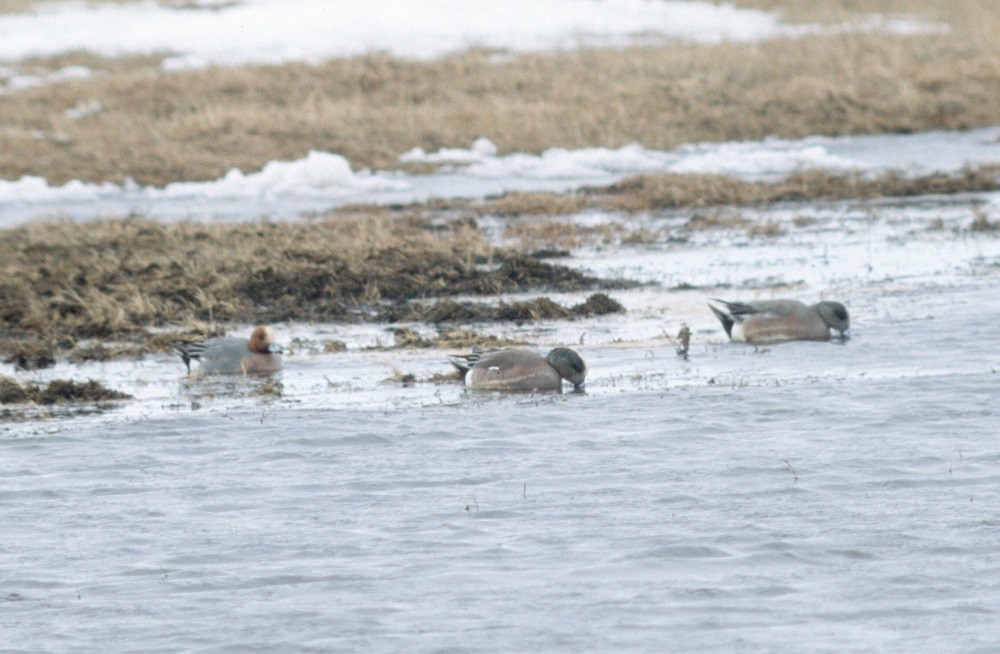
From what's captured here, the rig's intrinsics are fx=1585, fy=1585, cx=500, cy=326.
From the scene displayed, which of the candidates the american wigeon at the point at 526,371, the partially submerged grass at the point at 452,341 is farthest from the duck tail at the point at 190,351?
the american wigeon at the point at 526,371

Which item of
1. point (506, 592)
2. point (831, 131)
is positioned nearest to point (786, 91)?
point (831, 131)

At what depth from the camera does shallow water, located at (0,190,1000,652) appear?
223 inches

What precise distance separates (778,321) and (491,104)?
692 inches

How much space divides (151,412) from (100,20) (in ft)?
124

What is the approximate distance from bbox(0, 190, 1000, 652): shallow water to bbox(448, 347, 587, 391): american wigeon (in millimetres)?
113

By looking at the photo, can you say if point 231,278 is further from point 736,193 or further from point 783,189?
point 783,189

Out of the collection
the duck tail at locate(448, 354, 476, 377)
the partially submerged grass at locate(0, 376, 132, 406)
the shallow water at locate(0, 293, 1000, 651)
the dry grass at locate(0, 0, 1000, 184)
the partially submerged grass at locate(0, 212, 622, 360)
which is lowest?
the shallow water at locate(0, 293, 1000, 651)

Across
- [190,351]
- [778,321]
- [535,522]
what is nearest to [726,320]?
[778,321]

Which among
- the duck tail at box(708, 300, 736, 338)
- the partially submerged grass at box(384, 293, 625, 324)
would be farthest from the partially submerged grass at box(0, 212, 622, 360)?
the duck tail at box(708, 300, 736, 338)

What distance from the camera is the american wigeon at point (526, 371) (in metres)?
9.45

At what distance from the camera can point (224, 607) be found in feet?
19.4

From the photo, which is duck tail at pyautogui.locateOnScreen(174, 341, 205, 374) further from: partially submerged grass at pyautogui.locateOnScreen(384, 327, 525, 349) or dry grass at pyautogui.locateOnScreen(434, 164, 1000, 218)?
dry grass at pyautogui.locateOnScreen(434, 164, 1000, 218)

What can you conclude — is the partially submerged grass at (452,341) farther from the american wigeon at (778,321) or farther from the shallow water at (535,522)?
the shallow water at (535,522)

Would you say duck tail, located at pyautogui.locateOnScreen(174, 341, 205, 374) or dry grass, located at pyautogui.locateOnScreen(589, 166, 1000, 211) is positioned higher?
dry grass, located at pyautogui.locateOnScreen(589, 166, 1000, 211)
